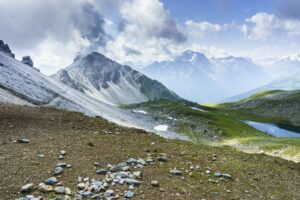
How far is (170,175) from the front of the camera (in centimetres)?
2073

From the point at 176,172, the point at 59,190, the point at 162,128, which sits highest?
the point at 176,172

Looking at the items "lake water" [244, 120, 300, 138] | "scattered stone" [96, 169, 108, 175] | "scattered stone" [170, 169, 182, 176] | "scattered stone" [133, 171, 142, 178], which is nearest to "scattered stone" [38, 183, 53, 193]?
"scattered stone" [96, 169, 108, 175]

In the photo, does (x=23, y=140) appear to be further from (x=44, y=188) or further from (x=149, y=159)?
(x=149, y=159)

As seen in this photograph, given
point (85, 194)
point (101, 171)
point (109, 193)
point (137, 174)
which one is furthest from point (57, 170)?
point (137, 174)

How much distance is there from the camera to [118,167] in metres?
20.7

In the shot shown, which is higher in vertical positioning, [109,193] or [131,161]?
[131,161]

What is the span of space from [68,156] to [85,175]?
3.00 m

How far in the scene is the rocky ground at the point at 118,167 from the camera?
1836 cm

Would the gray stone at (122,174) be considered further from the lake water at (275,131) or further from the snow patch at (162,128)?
the lake water at (275,131)

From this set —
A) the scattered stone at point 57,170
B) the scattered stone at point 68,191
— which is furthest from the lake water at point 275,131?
the scattered stone at point 68,191

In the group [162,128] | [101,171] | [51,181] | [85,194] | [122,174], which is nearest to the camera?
[85,194]

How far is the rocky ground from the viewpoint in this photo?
1836 centimetres

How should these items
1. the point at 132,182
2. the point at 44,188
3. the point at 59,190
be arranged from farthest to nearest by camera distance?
the point at 132,182
the point at 44,188
the point at 59,190

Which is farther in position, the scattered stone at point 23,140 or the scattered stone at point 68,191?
the scattered stone at point 23,140
